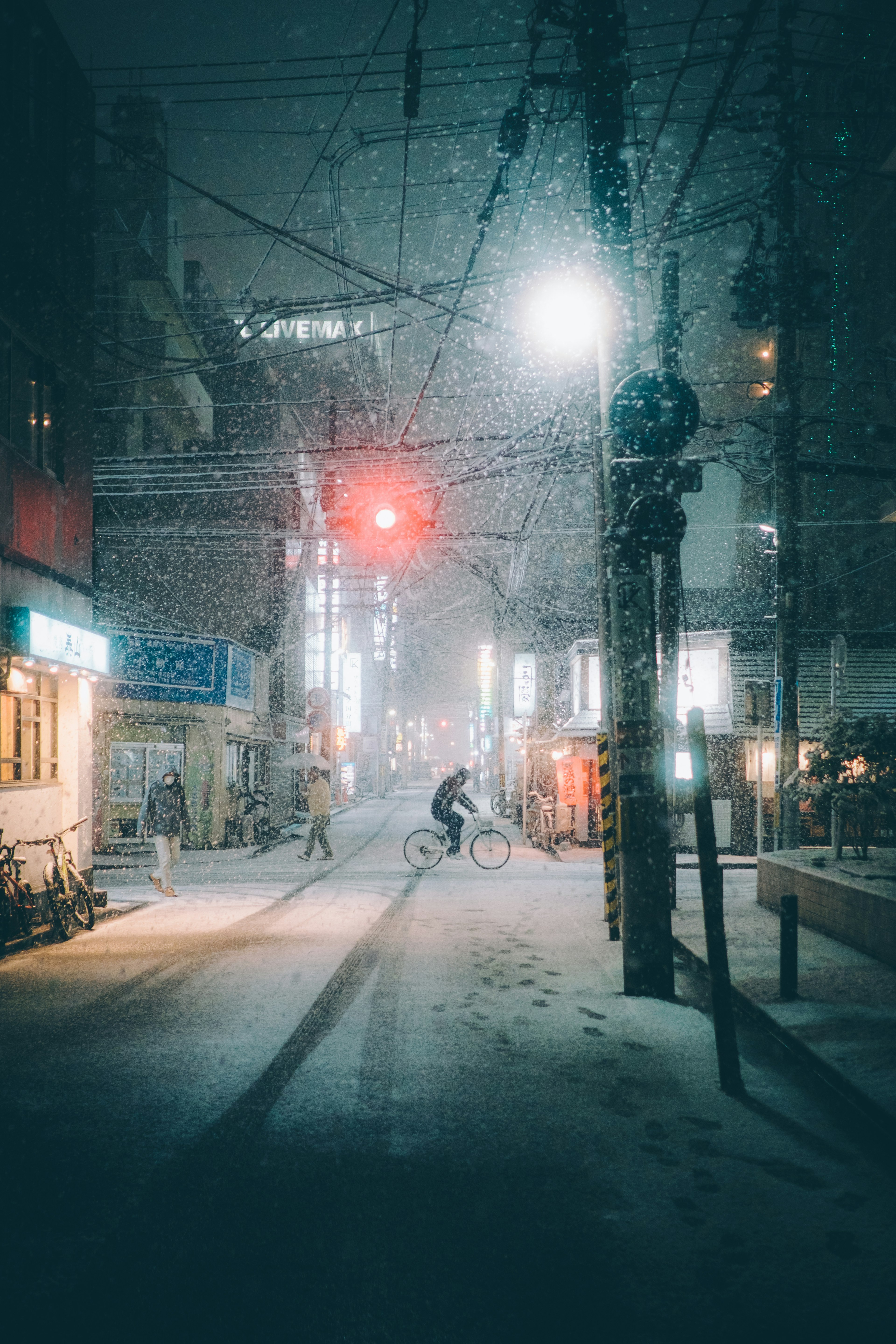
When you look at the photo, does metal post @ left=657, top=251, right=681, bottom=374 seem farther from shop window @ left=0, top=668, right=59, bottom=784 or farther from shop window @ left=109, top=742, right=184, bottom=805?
shop window @ left=109, top=742, right=184, bottom=805

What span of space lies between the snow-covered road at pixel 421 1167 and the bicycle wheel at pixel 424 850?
32.0ft

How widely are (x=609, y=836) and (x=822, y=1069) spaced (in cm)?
521

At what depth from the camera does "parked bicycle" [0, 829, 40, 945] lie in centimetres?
1061

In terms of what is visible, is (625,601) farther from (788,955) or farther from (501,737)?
(501,737)

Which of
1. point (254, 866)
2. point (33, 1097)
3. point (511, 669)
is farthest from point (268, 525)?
point (33, 1097)

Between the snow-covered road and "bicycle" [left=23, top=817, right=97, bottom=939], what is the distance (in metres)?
2.72

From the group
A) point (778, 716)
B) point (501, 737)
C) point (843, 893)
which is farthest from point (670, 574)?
point (501, 737)

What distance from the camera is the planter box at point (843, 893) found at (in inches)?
359

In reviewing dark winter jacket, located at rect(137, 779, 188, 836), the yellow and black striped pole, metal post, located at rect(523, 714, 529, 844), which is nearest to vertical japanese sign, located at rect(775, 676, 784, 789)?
the yellow and black striped pole

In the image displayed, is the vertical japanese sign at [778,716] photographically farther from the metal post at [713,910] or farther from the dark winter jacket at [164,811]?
the dark winter jacket at [164,811]

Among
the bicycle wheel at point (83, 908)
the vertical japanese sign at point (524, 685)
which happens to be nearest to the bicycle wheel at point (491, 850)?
the bicycle wheel at point (83, 908)

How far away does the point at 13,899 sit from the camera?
35.2 ft

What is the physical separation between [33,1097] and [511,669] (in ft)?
120

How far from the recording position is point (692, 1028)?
708cm
